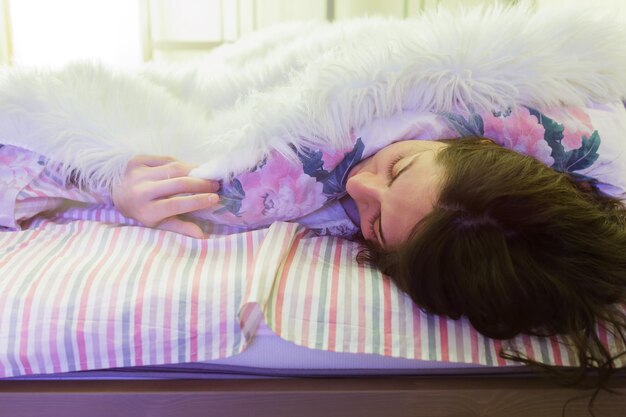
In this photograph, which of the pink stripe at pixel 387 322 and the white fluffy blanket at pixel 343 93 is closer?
the pink stripe at pixel 387 322

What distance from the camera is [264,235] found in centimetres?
78

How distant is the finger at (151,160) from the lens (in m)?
0.84

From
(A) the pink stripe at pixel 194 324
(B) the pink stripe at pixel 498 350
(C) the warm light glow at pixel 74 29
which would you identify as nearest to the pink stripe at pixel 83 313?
(A) the pink stripe at pixel 194 324

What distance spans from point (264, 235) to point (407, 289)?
23 centimetres

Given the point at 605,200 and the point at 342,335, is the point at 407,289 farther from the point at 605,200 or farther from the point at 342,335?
the point at 605,200

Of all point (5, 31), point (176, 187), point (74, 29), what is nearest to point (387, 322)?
point (176, 187)

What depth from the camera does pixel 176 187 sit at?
0.81m

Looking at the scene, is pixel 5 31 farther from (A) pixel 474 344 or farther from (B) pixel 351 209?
(A) pixel 474 344

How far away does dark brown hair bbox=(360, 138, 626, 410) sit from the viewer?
62 centimetres

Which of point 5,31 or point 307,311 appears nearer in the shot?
point 307,311

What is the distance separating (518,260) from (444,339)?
0.41 ft

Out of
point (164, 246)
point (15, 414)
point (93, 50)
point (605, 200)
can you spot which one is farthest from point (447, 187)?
point (93, 50)

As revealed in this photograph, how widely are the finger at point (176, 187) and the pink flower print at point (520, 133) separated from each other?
432 millimetres

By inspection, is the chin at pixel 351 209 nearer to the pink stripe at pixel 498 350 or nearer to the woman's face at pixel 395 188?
the woman's face at pixel 395 188
